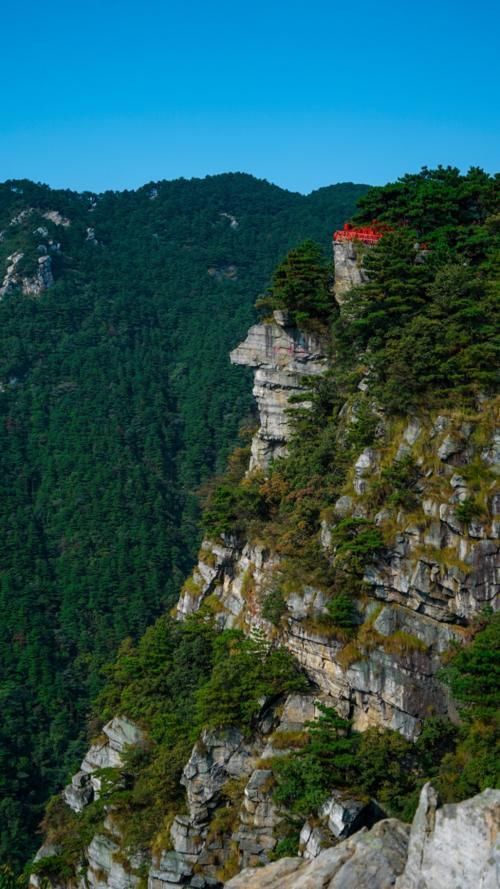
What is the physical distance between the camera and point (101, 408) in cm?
7850

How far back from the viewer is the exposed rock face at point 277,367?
95.7ft

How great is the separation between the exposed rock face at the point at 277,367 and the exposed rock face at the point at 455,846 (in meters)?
16.4

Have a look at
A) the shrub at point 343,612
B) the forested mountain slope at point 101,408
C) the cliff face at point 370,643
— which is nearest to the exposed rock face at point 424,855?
the cliff face at point 370,643

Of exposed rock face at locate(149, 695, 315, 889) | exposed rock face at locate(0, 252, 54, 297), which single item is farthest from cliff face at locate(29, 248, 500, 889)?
exposed rock face at locate(0, 252, 54, 297)

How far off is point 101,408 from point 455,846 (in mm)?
67316

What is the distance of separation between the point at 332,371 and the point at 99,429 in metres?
49.5

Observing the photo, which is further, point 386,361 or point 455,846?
point 386,361

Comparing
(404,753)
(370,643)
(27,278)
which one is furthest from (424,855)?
(27,278)

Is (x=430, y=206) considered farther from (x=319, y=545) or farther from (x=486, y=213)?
(x=319, y=545)

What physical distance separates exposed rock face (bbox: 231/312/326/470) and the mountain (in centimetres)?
8

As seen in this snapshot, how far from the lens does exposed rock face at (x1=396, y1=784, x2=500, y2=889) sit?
13016 mm

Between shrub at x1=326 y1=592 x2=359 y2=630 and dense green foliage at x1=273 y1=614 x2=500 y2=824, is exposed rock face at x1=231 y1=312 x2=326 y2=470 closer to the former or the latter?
shrub at x1=326 y1=592 x2=359 y2=630

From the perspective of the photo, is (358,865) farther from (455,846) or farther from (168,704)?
(168,704)

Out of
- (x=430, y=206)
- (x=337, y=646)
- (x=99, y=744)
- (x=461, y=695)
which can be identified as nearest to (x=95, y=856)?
(x=99, y=744)
